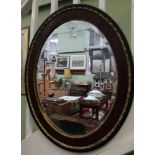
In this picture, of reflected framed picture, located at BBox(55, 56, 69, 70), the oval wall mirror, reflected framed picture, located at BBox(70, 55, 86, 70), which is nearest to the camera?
the oval wall mirror

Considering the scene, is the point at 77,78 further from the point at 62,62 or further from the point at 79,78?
the point at 62,62

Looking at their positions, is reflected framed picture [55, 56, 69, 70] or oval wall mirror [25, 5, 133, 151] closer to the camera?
oval wall mirror [25, 5, 133, 151]

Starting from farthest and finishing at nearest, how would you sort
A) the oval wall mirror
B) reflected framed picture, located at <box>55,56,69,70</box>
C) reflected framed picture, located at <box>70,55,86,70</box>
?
reflected framed picture, located at <box>55,56,69,70</box> < reflected framed picture, located at <box>70,55,86,70</box> < the oval wall mirror

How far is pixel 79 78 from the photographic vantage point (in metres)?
1.66

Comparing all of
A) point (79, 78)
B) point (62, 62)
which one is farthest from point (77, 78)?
point (62, 62)

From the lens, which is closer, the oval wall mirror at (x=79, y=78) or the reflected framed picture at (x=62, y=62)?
the oval wall mirror at (x=79, y=78)

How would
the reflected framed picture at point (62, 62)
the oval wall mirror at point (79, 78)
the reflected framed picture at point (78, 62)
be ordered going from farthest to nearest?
the reflected framed picture at point (62, 62) → the reflected framed picture at point (78, 62) → the oval wall mirror at point (79, 78)

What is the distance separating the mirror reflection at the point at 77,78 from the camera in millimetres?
1522

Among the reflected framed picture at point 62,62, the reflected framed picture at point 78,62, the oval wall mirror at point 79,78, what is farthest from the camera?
the reflected framed picture at point 62,62

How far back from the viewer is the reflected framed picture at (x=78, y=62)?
1639mm

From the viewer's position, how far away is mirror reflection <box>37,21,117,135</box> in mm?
1522

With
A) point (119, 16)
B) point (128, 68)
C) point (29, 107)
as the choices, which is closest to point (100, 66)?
point (128, 68)
